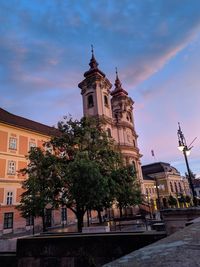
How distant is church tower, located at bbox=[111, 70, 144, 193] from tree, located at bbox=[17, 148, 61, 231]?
98.4 feet

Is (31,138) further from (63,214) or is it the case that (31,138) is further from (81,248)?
(81,248)

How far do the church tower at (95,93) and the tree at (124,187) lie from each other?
1035 inches

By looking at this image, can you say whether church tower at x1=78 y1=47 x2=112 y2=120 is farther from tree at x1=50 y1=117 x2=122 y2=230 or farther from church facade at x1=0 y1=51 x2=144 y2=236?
tree at x1=50 y1=117 x2=122 y2=230

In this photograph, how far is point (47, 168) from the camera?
63.2 ft

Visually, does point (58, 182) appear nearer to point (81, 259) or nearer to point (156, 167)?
point (81, 259)

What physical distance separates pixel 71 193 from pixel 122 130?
3616cm

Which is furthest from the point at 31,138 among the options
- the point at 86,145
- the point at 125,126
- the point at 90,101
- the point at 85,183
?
the point at 125,126

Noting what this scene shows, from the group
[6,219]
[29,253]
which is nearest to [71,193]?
[29,253]

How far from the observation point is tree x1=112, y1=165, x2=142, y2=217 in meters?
19.7

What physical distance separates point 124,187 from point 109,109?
3191 cm

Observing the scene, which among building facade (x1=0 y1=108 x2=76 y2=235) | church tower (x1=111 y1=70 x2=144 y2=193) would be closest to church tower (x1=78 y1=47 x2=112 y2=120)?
church tower (x1=111 y1=70 x2=144 y2=193)

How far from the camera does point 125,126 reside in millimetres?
53156

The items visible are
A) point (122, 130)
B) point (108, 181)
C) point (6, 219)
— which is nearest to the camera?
point (108, 181)

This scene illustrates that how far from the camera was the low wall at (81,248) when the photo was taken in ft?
18.2
